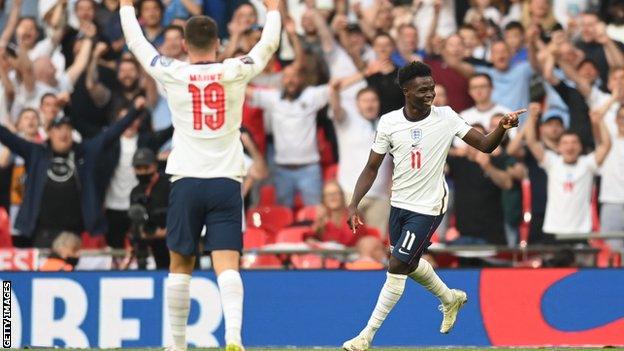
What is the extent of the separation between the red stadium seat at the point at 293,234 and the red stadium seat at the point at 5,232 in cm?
319

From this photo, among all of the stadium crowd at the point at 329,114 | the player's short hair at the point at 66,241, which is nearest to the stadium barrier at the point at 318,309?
the player's short hair at the point at 66,241

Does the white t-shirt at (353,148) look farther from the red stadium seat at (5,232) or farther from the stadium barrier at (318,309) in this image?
the red stadium seat at (5,232)

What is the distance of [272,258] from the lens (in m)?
15.9

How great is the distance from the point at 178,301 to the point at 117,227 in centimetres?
739

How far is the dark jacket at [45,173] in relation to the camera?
54.7 ft

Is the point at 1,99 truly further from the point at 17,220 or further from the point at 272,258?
the point at 272,258

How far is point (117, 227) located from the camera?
17.1 meters

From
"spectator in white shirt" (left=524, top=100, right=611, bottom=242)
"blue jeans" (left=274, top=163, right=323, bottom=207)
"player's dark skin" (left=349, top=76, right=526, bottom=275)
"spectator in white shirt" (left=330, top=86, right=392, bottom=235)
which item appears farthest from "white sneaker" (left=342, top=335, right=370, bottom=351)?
"blue jeans" (left=274, top=163, right=323, bottom=207)

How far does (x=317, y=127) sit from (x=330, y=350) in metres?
5.81

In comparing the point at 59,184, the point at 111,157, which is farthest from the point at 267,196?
the point at 59,184

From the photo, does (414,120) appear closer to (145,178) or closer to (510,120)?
(510,120)

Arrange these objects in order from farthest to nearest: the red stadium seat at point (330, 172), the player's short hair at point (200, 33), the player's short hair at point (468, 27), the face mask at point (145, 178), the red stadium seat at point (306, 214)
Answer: the player's short hair at point (468, 27)
the red stadium seat at point (330, 172)
the red stadium seat at point (306, 214)
the face mask at point (145, 178)
the player's short hair at point (200, 33)

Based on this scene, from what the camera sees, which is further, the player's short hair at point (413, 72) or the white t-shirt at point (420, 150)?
the white t-shirt at point (420, 150)

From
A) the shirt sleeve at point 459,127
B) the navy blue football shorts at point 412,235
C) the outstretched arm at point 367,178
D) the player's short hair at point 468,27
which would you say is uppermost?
the player's short hair at point 468,27
